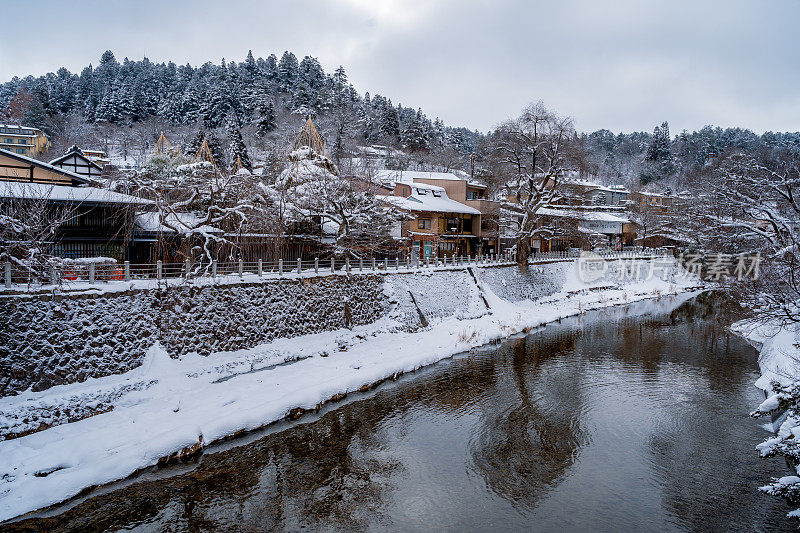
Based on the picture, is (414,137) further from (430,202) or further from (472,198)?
(430,202)

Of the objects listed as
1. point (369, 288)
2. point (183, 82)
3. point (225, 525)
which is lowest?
point (225, 525)

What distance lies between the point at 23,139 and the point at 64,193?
47.5 m

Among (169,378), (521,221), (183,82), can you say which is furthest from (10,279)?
(183,82)

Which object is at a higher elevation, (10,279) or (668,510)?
(10,279)

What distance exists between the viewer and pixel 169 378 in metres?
14.4

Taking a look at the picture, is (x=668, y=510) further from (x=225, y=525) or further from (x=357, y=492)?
(x=225, y=525)

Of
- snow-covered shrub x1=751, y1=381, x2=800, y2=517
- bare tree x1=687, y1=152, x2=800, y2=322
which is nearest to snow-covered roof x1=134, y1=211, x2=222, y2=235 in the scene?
snow-covered shrub x1=751, y1=381, x2=800, y2=517

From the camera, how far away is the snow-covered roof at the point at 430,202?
119 feet

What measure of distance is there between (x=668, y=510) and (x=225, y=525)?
8586 millimetres

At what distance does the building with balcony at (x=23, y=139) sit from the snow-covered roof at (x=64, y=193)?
137 ft

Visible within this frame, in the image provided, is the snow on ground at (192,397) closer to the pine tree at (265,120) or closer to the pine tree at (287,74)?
the pine tree at (265,120)

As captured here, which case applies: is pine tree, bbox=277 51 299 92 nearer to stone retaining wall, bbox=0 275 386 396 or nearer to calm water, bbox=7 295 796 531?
stone retaining wall, bbox=0 275 386 396

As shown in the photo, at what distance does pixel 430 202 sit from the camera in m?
39.2

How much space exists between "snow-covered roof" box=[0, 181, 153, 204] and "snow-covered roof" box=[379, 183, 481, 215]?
17599 mm
